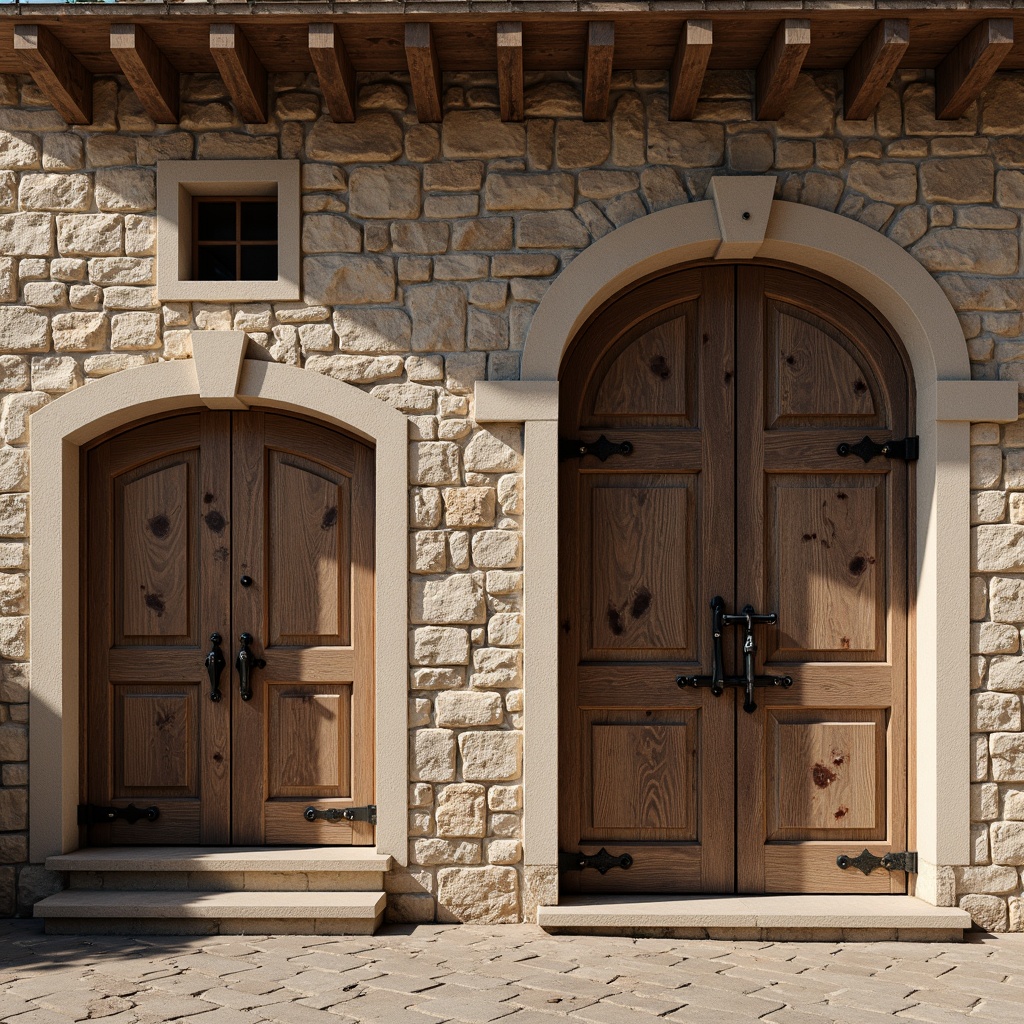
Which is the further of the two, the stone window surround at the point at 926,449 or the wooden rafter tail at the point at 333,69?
the stone window surround at the point at 926,449

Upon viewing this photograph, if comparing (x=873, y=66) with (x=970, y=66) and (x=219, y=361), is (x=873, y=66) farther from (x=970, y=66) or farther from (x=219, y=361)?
(x=219, y=361)

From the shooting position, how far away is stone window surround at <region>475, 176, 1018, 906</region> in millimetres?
4770

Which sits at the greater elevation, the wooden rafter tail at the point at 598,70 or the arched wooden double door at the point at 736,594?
the wooden rafter tail at the point at 598,70

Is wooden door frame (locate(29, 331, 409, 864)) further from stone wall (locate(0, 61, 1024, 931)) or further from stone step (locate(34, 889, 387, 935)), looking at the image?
stone step (locate(34, 889, 387, 935))

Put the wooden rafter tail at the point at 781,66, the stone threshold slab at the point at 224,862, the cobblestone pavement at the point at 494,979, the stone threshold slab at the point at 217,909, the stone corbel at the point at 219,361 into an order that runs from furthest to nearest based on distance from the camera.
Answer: the stone corbel at the point at 219,361 < the stone threshold slab at the point at 224,862 < the stone threshold slab at the point at 217,909 < the wooden rafter tail at the point at 781,66 < the cobblestone pavement at the point at 494,979

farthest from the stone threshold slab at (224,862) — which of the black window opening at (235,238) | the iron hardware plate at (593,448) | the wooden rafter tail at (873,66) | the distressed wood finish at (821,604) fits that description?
the wooden rafter tail at (873,66)

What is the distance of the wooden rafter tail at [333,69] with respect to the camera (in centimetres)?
448

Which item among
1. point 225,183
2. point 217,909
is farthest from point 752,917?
point 225,183

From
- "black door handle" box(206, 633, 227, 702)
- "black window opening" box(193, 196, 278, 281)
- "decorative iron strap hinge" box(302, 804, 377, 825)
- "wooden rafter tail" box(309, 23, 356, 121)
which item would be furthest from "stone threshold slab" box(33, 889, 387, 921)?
"wooden rafter tail" box(309, 23, 356, 121)

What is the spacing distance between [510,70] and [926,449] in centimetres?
252

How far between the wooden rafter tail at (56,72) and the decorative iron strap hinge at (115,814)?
3195 mm

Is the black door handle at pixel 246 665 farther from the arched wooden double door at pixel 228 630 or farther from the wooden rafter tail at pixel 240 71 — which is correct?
the wooden rafter tail at pixel 240 71

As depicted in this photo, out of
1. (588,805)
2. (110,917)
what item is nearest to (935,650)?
(588,805)

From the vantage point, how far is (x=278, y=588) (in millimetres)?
5098
